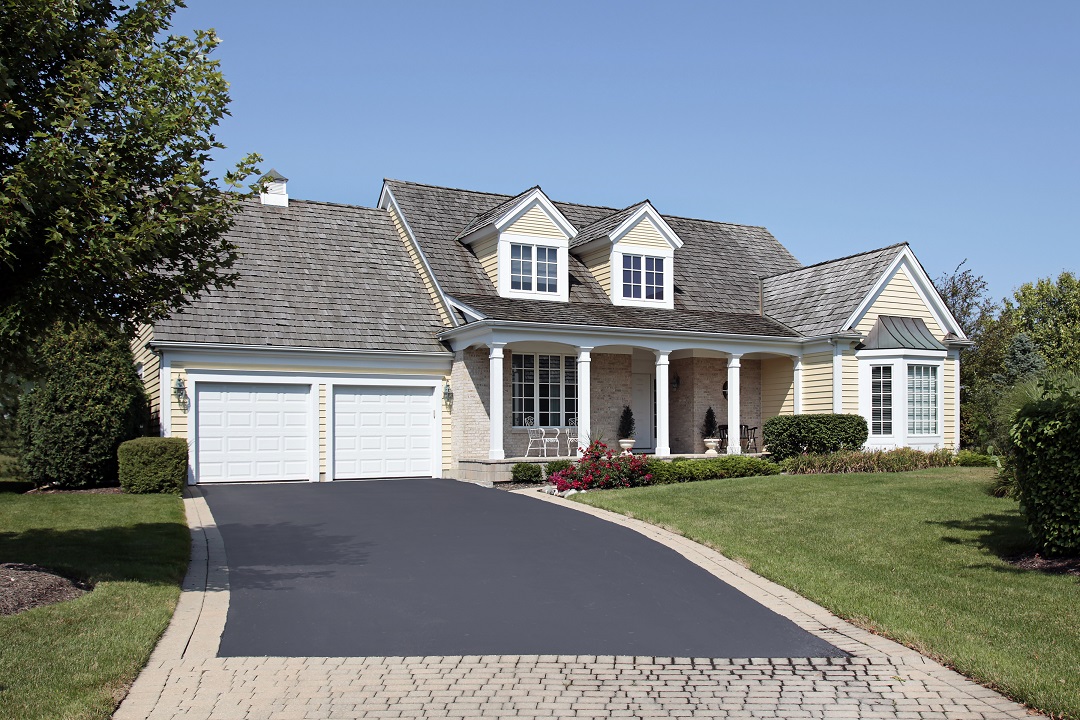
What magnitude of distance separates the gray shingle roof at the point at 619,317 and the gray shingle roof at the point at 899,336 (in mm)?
2071

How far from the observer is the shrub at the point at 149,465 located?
56.0ft

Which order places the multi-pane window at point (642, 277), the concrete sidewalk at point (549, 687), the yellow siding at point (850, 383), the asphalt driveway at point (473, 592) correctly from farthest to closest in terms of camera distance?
1. the multi-pane window at point (642, 277)
2. the yellow siding at point (850, 383)
3. the asphalt driveway at point (473, 592)
4. the concrete sidewalk at point (549, 687)

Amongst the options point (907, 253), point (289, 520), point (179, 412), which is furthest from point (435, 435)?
point (907, 253)

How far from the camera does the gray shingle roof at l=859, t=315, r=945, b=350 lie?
23.4 meters

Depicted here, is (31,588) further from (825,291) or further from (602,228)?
(825,291)

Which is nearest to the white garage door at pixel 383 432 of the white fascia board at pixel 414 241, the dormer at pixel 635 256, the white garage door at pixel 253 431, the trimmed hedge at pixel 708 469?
the white garage door at pixel 253 431

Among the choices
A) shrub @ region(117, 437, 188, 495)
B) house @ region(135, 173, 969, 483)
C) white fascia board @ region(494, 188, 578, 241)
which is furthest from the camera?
white fascia board @ region(494, 188, 578, 241)

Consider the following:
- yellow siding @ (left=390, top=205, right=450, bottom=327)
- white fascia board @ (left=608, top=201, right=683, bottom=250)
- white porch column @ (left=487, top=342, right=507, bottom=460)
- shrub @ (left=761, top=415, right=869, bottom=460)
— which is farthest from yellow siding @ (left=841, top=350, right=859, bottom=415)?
yellow siding @ (left=390, top=205, right=450, bottom=327)

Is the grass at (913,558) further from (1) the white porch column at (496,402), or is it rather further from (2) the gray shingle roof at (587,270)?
(2) the gray shingle roof at (587,270)

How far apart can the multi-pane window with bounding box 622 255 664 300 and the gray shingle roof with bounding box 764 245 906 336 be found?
12.4 ft

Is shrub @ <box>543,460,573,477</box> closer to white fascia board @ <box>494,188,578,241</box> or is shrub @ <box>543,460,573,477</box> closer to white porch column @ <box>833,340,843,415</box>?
white fascia board @ <box>494,188,578,241</box>

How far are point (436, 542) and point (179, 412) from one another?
30.4 feet

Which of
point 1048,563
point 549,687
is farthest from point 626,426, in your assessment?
point 549,687

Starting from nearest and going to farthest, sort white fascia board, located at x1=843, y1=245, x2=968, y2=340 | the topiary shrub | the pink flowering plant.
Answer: the topiary shrub < the pink flowering plant < white fascia board, located at x1=843, y1=245, x2=968, y2=340
